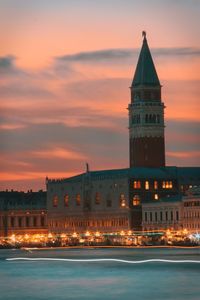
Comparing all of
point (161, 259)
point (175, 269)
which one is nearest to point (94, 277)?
point (175, 269)

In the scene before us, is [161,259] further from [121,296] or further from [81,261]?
[121,296]

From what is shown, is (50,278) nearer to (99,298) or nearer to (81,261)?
(99,298)

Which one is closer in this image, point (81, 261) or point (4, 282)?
point (4, 282)

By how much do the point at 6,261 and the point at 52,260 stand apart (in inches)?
216

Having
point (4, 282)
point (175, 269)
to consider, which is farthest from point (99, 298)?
point (175, 269)

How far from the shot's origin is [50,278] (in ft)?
412

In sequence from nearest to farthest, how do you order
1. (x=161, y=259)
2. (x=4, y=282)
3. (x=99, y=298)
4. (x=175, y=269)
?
(x=99, y=298), (x=4, y=282), (x=175, y=269), (x=161, y=259)

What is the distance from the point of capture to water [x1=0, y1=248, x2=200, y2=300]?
351 ft

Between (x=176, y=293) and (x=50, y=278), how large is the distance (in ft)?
69.7

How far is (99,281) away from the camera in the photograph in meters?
120

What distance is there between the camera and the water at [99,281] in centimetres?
10700

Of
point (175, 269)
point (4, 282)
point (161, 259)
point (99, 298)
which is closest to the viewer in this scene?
point (99, 298)

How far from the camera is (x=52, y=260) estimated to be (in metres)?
164

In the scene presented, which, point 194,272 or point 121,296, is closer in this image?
point 121,296
